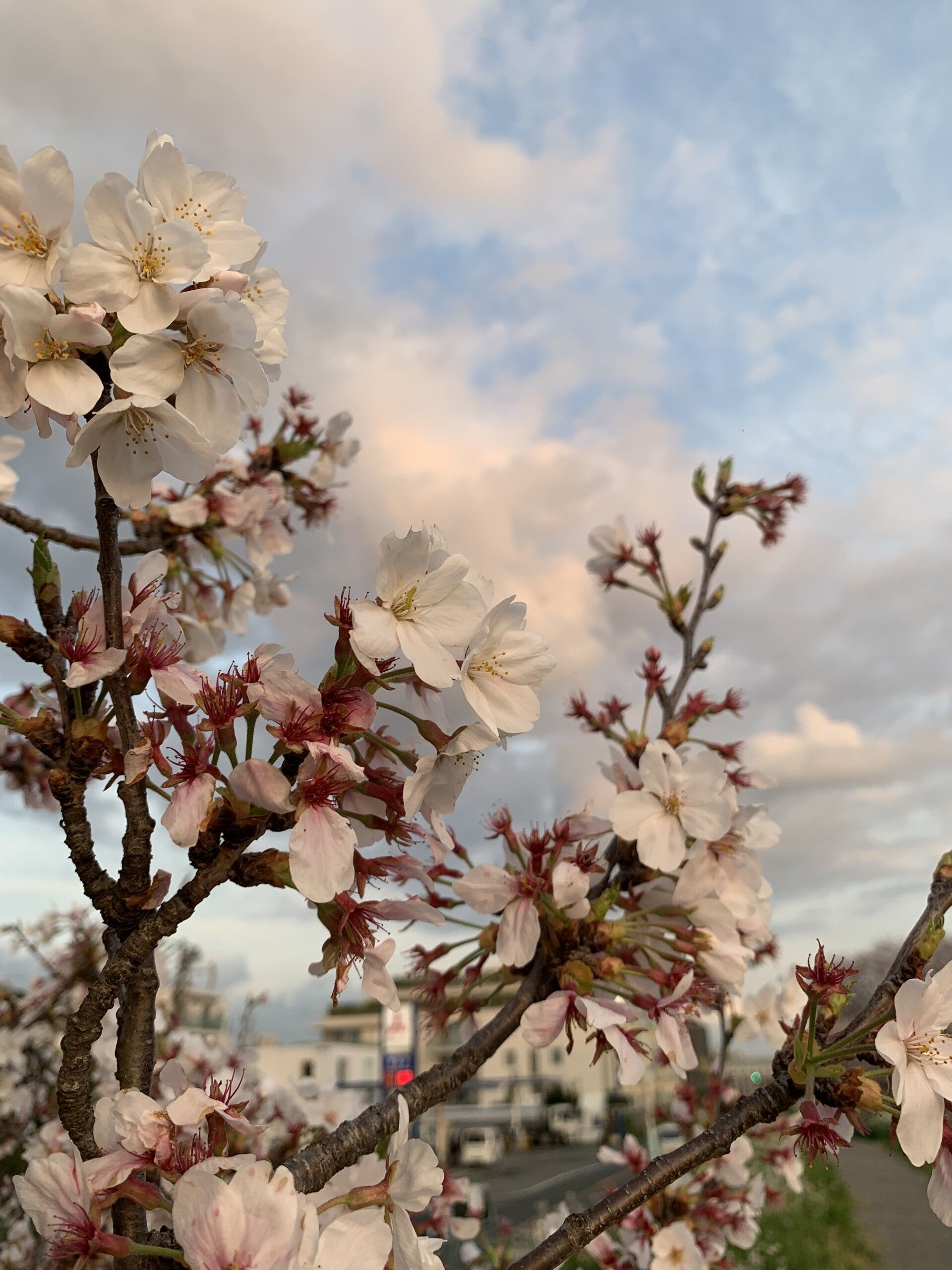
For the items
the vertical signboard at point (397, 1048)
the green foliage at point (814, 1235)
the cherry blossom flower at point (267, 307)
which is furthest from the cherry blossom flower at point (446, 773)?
the green foliage at point (814, 1235)

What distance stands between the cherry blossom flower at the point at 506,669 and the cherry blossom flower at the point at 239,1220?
22.6 inches

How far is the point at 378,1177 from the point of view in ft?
3.93

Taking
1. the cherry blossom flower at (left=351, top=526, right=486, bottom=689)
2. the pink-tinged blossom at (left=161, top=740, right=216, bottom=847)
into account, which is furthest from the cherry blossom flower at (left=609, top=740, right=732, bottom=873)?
the pink-tinged blossom at (left=161, top=740, right=216, bottom=847)

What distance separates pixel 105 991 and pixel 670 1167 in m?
0.87

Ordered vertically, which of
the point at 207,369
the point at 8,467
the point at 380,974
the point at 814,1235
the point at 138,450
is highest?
the point at 8,467

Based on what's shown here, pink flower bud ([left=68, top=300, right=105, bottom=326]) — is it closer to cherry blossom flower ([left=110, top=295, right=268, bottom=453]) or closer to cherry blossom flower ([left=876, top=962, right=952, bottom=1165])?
cherry blossom flower ([left=110, top=295, right=268, bottom=453])

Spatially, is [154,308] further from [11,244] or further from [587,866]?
[587,866]

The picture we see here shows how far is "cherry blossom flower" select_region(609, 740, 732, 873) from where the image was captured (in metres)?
1.99

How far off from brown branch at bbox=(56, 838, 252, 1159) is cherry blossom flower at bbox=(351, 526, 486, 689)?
359 mm

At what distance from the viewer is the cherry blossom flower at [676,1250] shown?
2.86m

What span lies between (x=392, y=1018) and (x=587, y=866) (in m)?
7.24

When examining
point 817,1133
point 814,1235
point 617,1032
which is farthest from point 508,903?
point 814,1235

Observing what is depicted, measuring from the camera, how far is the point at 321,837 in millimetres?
1174

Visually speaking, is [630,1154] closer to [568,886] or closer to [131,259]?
[568,886]
